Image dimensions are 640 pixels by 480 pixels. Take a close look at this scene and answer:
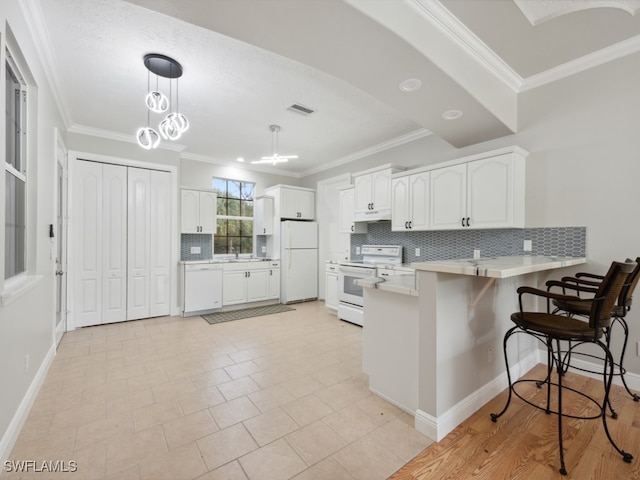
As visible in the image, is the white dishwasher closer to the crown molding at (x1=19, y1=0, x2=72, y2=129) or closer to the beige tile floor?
the beige tile floor

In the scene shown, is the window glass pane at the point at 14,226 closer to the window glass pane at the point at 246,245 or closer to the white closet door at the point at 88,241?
the white closet door at the point at 88,241

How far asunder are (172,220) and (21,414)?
128 inches

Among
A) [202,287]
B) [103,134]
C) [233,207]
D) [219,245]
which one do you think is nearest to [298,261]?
[219,245]

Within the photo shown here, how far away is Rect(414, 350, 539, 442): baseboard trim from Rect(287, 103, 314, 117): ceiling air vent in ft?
10.6

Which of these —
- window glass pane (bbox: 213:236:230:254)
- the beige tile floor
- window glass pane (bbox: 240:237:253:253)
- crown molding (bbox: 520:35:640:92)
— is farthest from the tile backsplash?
window glass pane (bbox: 213:236:230:254)

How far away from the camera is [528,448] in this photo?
1735mm

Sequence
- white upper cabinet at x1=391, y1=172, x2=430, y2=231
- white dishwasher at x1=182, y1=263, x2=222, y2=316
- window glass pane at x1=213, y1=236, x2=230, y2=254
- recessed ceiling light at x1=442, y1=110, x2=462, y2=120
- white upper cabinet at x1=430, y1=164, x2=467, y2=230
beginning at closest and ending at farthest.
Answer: recessed ceiling light at x1=442, y1=110, x2=462, y2=120 → white upper cabinet at x1=430, y1=164, x2=467, y2=230 → white upper cabinet at x1=391, y1=172, x2=430, y2=231 → white dishwasher at x1=182, y1=263, x2=222, y2=316 → window glass pane at x1=213, y1=236, x2=230, y2=254

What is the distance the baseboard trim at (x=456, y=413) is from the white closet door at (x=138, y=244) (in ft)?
14.1

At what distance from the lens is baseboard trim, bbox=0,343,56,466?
1.62 metres

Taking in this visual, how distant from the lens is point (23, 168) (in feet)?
7.22

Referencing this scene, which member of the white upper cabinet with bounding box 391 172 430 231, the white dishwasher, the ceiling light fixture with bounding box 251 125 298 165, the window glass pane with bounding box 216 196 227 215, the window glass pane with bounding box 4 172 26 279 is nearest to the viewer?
the window glass pane with bounding box 4 172 26 279

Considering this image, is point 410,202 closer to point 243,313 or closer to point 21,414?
point 243,313

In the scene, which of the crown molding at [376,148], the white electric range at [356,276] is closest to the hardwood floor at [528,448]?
the white electric range at [356,276]

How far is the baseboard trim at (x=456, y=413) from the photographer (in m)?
1.82
